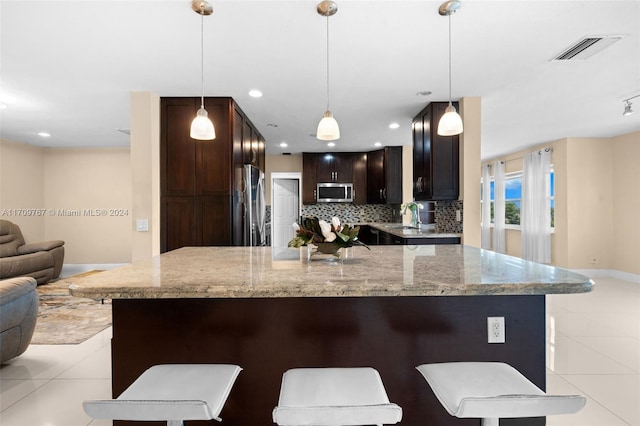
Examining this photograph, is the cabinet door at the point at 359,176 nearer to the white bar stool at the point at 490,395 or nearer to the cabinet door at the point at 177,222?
the cabinet door at the point at 177,222

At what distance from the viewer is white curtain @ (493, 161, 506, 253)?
7547 mm

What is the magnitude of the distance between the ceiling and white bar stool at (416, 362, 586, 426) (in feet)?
6.59

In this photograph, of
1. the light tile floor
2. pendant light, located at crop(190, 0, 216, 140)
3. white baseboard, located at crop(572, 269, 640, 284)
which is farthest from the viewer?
white baseboard, located at crop(572, 269, 640, 284)

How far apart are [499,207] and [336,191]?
3.79 meters

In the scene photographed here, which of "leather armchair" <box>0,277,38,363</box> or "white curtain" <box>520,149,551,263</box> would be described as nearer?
"leather armchair" <box>0,277,38,363</box>

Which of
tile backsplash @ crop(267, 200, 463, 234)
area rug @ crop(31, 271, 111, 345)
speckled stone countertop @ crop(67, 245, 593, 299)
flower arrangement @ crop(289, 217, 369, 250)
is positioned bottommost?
area rug @ crop(31, 271, 111, 345)

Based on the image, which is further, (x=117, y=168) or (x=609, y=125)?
(x=117, y=168)

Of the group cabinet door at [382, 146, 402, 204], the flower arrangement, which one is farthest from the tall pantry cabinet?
cabinet door at [382, 146, 402, 204]

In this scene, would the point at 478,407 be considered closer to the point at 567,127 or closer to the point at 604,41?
the point at 604,41

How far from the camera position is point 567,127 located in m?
5.01

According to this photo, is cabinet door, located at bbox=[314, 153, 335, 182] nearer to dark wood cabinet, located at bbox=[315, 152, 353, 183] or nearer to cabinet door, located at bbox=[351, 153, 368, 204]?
dark wood cabinet, located at bbox=[315, 152, 353, 183]

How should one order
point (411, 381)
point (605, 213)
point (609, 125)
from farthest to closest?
point (605, 213) < point (609, 125) < point (411, 381)

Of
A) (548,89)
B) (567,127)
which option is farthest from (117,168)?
(567,127)

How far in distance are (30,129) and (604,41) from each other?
6990 millimetres
